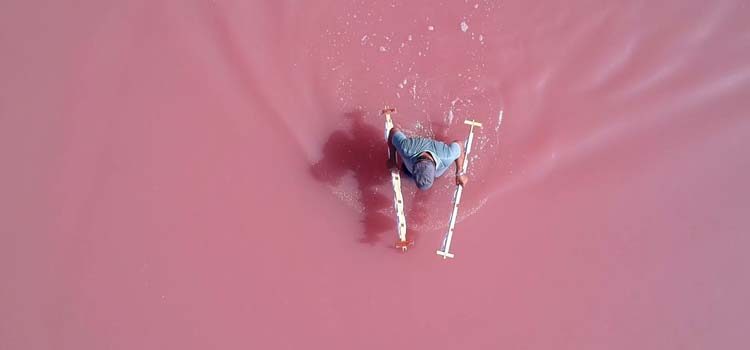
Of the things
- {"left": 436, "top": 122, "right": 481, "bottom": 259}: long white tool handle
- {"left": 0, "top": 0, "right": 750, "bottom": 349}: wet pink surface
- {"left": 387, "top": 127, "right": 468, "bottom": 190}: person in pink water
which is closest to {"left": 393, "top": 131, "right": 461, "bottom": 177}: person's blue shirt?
{"left": 387, "top": 127, "right": 468, "bottom": 190}: person in pink water

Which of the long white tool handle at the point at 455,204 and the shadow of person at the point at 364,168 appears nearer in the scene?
the long white tool handle at the point at 455,204

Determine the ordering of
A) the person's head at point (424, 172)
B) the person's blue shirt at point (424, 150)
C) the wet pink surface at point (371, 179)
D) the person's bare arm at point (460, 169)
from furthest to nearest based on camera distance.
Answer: the wet pink surface at point (371, 179), the person's bare arm at point (460, 169), the person's blue shirt at point (424, 150), the person's head at point (424, 172)

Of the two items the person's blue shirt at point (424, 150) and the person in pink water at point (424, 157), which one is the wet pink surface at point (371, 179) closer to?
the person in pink water at point (424, 157)

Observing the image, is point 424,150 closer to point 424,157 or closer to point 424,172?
point 424,157

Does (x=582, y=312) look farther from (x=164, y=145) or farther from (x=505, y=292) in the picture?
(x=164, y=145)

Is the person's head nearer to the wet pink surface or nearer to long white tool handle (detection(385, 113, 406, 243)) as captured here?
long white tool handle (detection(385, 113, 406, 243))

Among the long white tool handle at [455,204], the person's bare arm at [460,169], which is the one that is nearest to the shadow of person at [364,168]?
the long white tool handle at [455,204]
